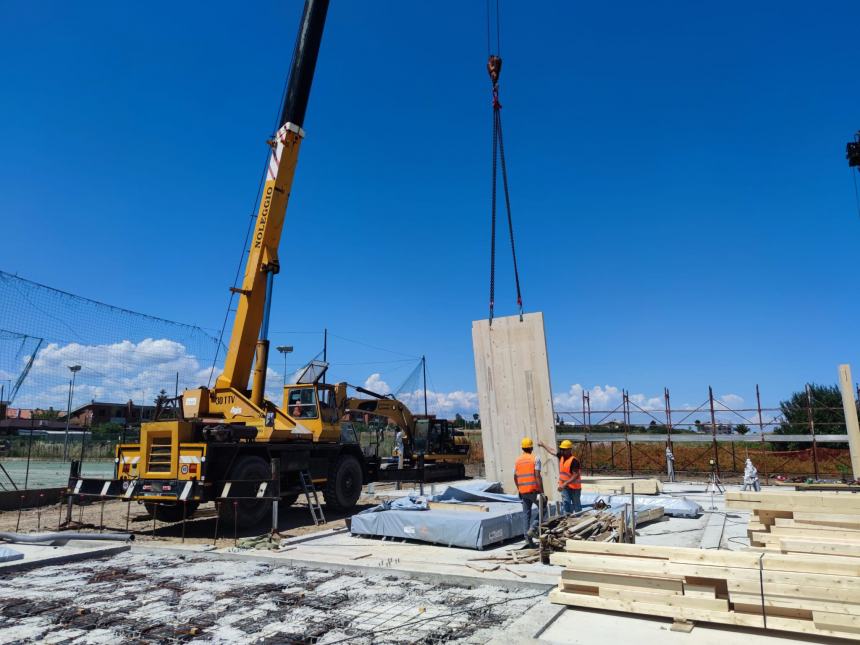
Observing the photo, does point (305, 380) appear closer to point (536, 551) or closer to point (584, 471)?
point (536, 551)

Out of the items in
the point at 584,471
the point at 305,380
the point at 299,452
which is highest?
the point at 305,380

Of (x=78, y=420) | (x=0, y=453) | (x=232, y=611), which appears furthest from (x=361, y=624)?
(x=78, y=420)

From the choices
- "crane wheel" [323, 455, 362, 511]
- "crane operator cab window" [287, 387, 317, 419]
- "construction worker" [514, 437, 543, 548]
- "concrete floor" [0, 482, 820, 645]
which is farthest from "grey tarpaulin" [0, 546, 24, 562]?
"construction worker" [514, 437, 543, 548]

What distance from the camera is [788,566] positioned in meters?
5.00

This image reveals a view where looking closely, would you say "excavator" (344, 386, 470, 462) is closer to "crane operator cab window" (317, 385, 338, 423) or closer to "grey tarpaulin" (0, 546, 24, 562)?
"crane operator cab window" (317, 385, 338, 423)

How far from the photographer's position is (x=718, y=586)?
5.19 metres

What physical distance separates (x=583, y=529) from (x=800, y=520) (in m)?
2.75

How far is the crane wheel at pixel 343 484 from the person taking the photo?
42.3ft

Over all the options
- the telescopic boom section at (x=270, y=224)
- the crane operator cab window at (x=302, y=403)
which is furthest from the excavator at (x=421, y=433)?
the telescopic boom section at (x=270, y=224)

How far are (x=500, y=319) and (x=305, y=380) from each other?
5.23 m

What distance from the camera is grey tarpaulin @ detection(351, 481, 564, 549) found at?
8740 mm

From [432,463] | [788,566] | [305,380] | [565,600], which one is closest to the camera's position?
[788,566]

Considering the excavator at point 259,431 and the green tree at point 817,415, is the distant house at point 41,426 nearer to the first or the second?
the excavator at point 259,431

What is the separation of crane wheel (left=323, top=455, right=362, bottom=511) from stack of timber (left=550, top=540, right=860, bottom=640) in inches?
305
